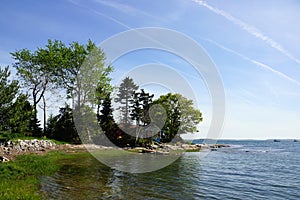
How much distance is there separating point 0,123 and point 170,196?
102 feet

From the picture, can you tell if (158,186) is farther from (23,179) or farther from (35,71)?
(35,71)

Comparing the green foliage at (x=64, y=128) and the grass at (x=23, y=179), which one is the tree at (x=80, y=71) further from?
the grass at (x=23, y=179)

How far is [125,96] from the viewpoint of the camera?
63.7 meters

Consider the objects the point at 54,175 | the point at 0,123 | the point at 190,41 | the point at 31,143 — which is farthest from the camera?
the point at 31,143

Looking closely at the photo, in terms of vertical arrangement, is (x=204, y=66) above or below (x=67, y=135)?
above

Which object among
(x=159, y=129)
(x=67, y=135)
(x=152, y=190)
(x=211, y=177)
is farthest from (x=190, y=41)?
(x=159, y=129)

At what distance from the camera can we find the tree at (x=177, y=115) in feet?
234

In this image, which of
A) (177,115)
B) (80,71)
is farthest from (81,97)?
(177,115)

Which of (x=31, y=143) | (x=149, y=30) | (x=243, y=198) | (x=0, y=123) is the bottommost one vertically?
(x=243, y=198)

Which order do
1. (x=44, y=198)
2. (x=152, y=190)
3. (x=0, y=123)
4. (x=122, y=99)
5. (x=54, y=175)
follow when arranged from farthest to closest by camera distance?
(x=122, y=99) < (x=0, y=123) < (x=54, y=175) < (x=152, y=190) < (x=44, y=198)

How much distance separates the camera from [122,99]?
209 feet

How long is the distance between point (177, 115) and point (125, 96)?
18.2 m

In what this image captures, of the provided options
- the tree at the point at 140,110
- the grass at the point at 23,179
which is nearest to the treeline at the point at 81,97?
the tree at the point at 140,110

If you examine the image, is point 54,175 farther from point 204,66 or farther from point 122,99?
point 122,99
